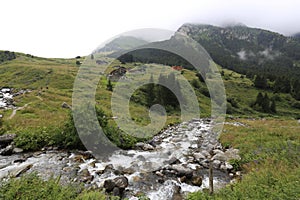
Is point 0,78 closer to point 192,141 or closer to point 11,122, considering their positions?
point 11,122

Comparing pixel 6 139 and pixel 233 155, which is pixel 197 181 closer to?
pixel 233 155

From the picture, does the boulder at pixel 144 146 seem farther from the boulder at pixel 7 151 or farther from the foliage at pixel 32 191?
the foliage at pixel 32 191

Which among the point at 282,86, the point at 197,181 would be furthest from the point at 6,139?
the point at 282,86

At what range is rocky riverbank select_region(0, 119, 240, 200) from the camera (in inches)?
468

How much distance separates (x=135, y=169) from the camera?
14.6m

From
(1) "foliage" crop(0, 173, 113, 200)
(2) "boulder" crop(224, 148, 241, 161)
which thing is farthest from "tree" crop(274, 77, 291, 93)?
(1) "foliage" crop(0, 173, 113, 200)

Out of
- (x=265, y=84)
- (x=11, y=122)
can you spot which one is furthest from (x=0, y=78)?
(x=265, y=84)

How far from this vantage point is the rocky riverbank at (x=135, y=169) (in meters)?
11.9

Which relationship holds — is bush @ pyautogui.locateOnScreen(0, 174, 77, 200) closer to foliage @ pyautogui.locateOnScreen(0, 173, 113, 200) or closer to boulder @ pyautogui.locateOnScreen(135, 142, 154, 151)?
foliage @ pyautogui.locateOnScreen(0, 173, 113, 200)

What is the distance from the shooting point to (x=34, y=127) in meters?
20.2

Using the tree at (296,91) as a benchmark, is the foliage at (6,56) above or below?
above

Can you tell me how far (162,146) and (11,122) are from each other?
15665 millimetres

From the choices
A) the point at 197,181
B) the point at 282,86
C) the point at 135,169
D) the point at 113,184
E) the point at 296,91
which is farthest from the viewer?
the point at 282,86

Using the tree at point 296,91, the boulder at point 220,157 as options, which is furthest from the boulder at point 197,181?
the tree at point 296,91
